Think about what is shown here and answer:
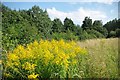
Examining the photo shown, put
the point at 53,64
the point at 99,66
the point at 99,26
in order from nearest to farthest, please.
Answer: the point at 53,64
the point at 99,66
the point at 99,26

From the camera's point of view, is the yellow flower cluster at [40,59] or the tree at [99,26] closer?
the yellow flower cluster at [40,59]

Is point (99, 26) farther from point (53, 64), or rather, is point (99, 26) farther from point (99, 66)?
point (53, 64)

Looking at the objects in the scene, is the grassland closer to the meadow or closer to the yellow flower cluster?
the meadow

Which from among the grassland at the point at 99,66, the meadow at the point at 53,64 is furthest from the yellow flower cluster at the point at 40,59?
the grassland at the point at 99,66

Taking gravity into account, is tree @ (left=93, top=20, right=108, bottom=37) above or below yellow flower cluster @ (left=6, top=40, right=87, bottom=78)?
above

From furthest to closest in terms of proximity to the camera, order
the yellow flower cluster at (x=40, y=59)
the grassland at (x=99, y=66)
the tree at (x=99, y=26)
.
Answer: the tree at (x=99, y=26), the grassland at (x=99, y=66), the yellow flower cluster at (x=40, y=59)

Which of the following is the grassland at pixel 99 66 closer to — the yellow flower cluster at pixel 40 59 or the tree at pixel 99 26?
the yellow flower cluster at pixel 40 59

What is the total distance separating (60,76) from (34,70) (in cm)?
38

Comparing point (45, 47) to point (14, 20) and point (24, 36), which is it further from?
point (14, 20)

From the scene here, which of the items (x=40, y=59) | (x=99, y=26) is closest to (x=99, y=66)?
(x=40, y=59)

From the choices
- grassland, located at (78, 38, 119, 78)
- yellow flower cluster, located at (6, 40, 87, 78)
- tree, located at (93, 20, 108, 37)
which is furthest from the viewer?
tree, located at (93, 20, 108, 37)

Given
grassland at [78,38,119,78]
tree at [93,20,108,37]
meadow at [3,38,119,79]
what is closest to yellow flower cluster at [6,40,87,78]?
meadow at [3,38,119,79]

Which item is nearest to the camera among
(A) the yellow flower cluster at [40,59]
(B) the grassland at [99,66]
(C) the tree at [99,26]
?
(A) the yellow flower cluster at [40,59]

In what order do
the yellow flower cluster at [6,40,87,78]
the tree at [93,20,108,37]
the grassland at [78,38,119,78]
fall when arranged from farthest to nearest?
1. the tree at [93,20,108,37]
2. the grassland at [78,38,119,78]
3. the yellow flower cluster at [6,40,87,78]
